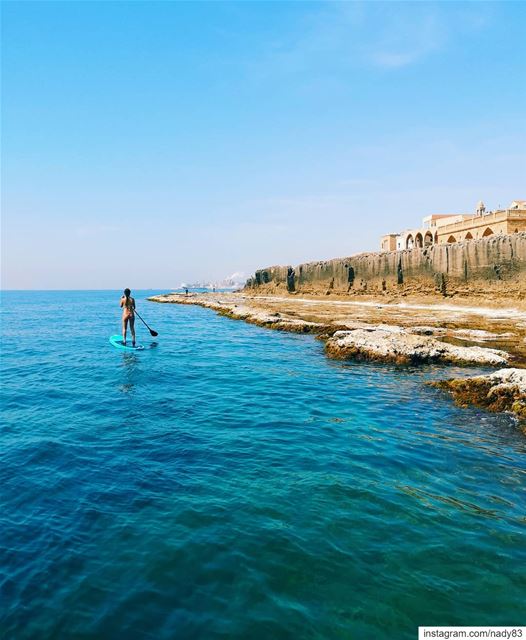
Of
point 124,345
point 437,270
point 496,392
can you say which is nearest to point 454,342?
point 496,392

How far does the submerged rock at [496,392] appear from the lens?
440 inches

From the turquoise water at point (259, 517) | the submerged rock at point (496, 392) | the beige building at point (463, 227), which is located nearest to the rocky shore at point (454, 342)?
the submerged rock at point (496, 392)

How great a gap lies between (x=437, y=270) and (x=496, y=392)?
33.4 metres

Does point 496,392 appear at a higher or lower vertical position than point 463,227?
lower

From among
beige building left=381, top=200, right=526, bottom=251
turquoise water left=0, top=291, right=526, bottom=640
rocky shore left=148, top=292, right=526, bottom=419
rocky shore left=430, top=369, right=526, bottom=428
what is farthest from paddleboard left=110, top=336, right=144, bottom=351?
beige building left=381, top=200, right=526, bottom=251

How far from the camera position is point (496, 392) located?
1166cm

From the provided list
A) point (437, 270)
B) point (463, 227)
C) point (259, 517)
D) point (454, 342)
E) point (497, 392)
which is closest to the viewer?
point (259, 517)

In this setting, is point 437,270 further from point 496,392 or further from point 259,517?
point 259,517

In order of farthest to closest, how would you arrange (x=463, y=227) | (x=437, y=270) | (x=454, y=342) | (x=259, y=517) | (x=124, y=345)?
1. (x=463, y=227)
2. (x=437, y=270)
3. (x=124, y=345)
4. (x=454, y=342)
5. (x=259, y=517)

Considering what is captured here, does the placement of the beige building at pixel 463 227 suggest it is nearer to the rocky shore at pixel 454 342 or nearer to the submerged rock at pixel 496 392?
the rocky shore at pixel 454 342

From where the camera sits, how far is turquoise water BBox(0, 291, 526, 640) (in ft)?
14.5

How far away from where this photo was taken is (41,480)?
7.57 meters

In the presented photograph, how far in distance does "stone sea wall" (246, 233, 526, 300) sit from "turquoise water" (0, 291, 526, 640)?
28.1 metres

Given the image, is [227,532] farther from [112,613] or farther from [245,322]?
[245,322]
